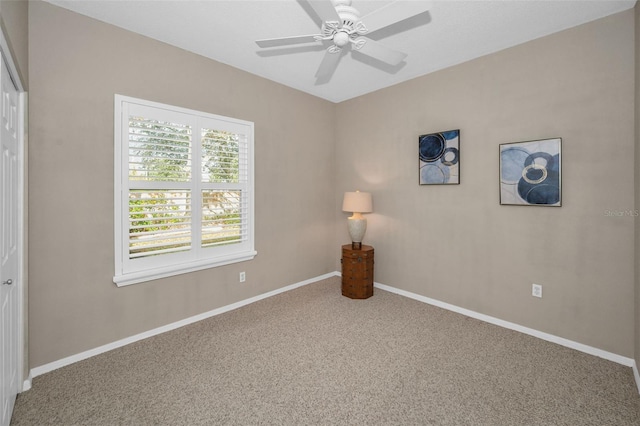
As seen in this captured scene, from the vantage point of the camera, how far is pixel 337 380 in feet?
7.18

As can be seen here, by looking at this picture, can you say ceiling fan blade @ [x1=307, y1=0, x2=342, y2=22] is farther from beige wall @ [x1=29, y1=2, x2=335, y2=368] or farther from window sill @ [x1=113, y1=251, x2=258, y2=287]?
window sill @ [x1=113, y1=251, x2=258, y2=287]

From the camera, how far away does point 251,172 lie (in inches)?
142

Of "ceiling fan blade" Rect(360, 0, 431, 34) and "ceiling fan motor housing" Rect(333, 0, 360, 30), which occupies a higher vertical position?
"ceiling fan motor housing" Rect(333, 0, 360, 30)

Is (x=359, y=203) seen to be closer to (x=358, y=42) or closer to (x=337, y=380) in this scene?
(x=358, y=42)

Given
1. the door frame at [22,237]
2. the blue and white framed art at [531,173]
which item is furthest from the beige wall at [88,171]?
the blue and white framed art at [531,173]

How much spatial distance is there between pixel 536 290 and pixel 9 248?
13.4 ft

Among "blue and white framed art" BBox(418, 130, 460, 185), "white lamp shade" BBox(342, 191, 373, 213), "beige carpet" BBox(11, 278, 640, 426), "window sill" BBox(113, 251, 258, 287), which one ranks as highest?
"blue and white framed art" BBox(418, 130, 460, 185)

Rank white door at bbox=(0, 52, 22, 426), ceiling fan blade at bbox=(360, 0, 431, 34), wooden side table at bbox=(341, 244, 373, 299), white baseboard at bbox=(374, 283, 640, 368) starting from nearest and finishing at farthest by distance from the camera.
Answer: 1. white door at bbox=(0, 52, 22, 426)
2. ceiling fan blade at bbox=(360, 0, 431, 34)
3. white baseboard at bbox=(374, 283, 640, 368)
4. wooden side table at bbox=(341, 244, 373, 299)

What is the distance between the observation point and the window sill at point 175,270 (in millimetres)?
2661

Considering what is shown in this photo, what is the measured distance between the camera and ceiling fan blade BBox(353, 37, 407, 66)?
7.02ft

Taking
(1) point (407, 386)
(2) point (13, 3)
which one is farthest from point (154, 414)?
(2) point (13, 3)

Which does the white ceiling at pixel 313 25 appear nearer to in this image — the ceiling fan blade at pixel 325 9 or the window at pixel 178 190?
the ceiling fan blade at pixel 325 9

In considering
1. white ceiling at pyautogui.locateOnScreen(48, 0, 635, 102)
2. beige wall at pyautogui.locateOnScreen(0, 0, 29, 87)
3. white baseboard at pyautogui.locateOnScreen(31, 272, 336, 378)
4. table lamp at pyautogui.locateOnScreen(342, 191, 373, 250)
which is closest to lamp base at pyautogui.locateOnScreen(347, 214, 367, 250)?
table lamp at pyautogui.locateOnScreen(342, 191, 373, 250)

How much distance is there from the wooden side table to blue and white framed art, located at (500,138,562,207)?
5.38 feet
